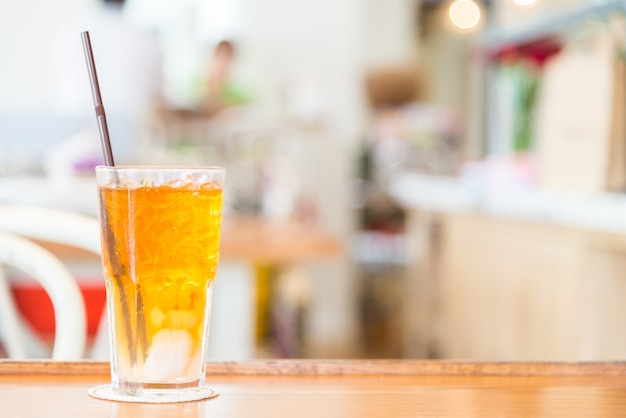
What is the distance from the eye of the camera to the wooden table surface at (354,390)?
1.91 ft

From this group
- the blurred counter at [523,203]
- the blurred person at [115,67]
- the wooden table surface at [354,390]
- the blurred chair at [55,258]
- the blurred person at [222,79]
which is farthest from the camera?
the blurred person at [222,79]

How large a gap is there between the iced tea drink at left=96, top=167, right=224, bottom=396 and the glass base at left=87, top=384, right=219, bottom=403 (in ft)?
0.04

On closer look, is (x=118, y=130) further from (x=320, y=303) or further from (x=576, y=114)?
(x=320, y=303)

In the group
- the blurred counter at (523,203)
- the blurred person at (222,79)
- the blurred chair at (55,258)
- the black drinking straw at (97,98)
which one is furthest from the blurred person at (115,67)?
the black drinking straw at (97,98)

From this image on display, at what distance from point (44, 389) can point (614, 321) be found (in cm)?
202

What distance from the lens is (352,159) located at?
6246 millimetres

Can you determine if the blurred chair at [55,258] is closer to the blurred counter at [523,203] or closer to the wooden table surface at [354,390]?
the wooden table surface at [354,390]

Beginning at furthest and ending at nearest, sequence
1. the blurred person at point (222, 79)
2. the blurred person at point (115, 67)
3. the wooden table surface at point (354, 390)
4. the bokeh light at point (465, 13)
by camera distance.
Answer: the blurred person at point (222, 79) → the blurred person at point (115, 67) → the bokeh light at point (465, 13) → the wooden table surface at point (354, 390)

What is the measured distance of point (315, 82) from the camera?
20.0 ft

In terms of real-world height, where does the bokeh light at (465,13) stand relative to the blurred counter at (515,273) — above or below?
above

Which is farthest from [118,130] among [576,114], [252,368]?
[252,368]

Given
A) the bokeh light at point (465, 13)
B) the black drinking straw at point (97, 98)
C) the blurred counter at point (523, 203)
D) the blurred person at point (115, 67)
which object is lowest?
the black drinking straw at point (97, 98)

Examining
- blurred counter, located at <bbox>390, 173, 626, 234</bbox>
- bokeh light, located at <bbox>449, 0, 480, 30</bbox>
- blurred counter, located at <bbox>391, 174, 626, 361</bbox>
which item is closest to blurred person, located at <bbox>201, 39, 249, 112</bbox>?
blurred counter, located at <bbox>391, 174, 626, 361</bbox>

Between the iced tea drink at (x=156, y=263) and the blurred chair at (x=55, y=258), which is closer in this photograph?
the iced tea drink at (x=156, y=263)
